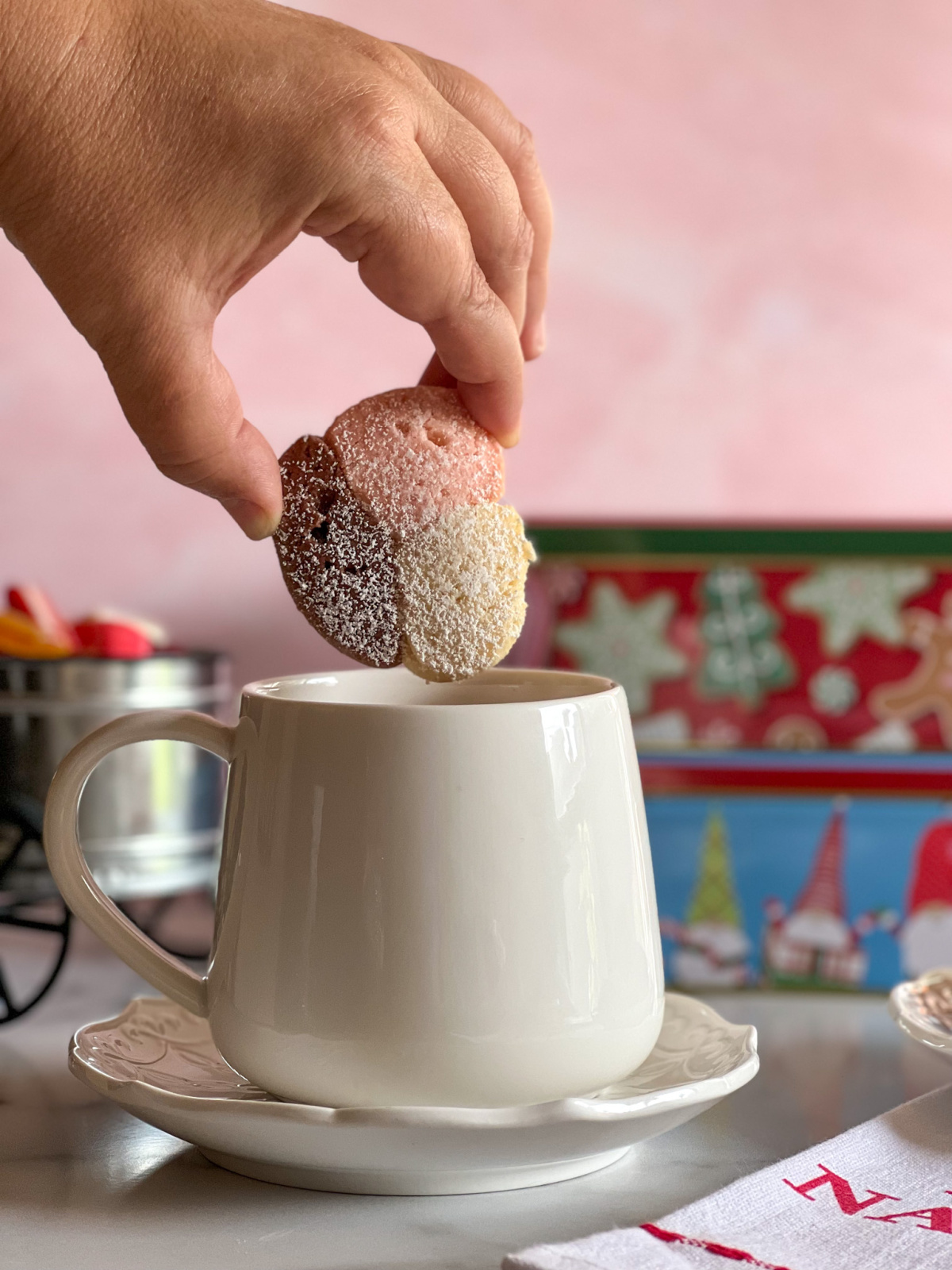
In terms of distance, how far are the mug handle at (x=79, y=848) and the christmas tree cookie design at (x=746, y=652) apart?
1.24 ft

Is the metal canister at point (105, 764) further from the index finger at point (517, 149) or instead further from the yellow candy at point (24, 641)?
the index finger at point (517, 149)

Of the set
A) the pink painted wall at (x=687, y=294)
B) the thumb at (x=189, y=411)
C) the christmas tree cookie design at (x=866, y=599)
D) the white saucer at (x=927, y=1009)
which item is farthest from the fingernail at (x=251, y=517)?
the pink painted wall at (x=687, y=294)

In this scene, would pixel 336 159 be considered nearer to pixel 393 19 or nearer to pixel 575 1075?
pixel 575 1075

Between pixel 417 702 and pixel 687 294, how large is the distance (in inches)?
25.6

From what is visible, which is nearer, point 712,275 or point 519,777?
point 519,777

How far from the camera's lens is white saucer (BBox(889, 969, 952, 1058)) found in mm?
512

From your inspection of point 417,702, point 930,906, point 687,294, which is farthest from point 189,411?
point 687,294

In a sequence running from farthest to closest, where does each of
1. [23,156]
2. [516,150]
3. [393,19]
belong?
1. [393,19]
2. [516,150]
3. [23,156]

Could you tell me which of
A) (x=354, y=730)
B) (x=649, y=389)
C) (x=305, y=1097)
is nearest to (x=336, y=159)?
(x=354, y=730)

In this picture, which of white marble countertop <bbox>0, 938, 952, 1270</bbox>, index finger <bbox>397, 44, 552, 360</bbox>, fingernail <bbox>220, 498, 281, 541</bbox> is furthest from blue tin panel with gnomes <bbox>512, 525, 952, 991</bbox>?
fingernail <bbox>220, 498, 281, 541</bbox>

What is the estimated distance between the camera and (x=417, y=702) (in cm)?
54

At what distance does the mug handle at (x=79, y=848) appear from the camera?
1.60 ft

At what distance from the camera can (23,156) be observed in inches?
15.0

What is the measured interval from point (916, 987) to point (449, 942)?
0.27 metres
